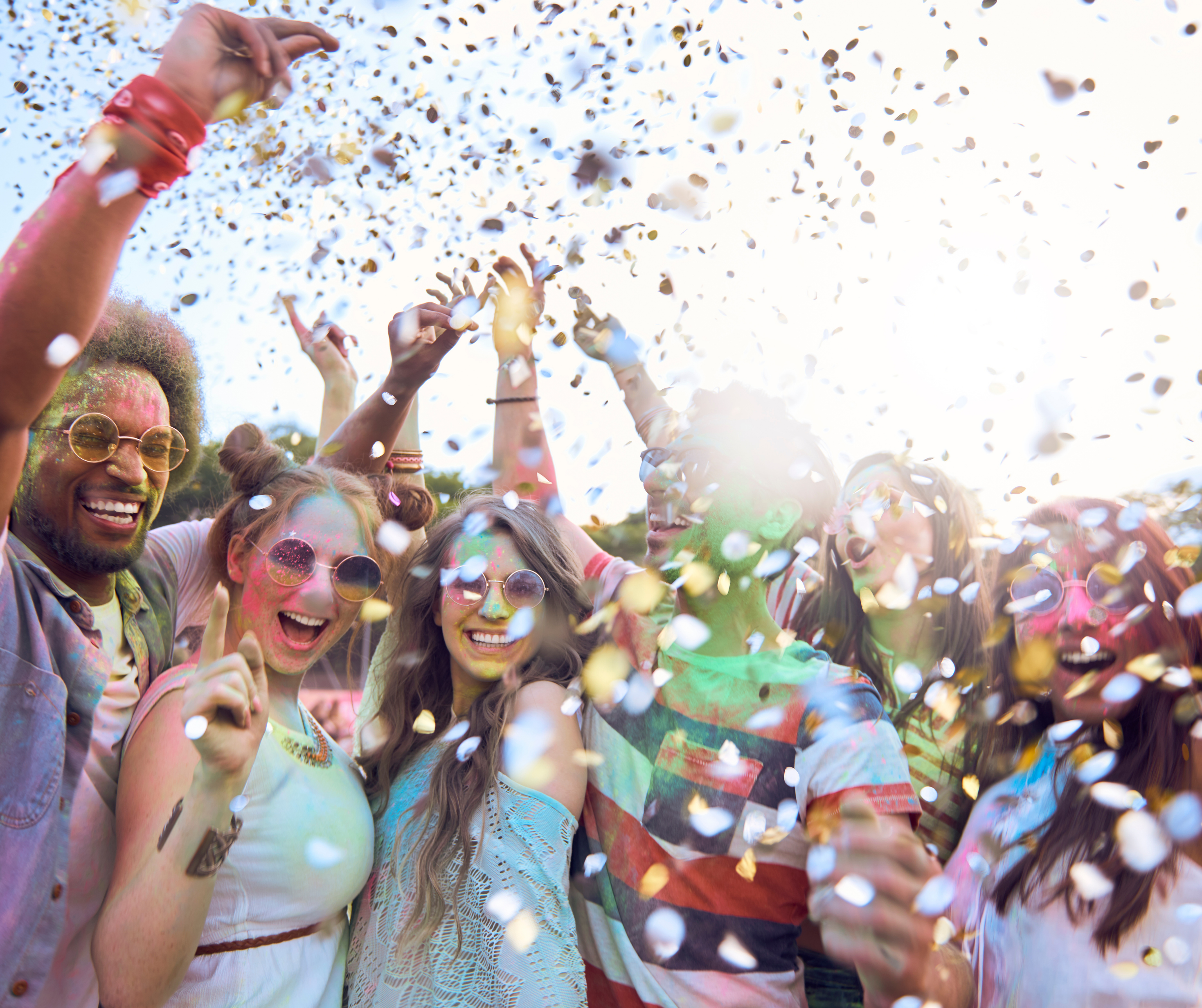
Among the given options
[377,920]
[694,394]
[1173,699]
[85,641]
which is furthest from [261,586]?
[1173,699]

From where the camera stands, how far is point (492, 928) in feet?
7.30

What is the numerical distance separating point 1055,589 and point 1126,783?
0.64m

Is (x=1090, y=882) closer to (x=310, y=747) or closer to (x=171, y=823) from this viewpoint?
(x=310, y=747)

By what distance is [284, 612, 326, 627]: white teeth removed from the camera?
2.61 meters

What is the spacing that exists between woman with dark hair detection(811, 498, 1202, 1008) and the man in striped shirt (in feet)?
0.78

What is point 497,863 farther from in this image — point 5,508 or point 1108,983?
point 1108,983

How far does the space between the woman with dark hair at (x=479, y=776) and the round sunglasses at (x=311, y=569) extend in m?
0.29

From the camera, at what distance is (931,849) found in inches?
108

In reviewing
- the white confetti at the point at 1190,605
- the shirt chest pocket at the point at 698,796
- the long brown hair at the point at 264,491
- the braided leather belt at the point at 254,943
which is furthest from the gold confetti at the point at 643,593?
the white confetti at the point at 1190,605

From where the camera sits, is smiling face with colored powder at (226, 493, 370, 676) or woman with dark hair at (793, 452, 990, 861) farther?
woman with dark hair at (793, 452, 990, 861)

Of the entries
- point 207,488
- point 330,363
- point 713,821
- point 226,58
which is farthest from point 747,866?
point 207,488

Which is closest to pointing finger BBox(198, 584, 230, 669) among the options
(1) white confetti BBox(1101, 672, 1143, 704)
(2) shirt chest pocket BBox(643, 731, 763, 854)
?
(2) shirt chest pocket BBox(643, 731, 763, 854)

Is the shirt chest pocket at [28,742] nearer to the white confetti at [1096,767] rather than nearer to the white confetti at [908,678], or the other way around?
the white confetti at [908,678]

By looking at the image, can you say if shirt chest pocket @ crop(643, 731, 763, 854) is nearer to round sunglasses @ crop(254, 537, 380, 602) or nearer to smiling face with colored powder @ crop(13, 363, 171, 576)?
round sunglasses @ crop(254, 537, 380, 602)
